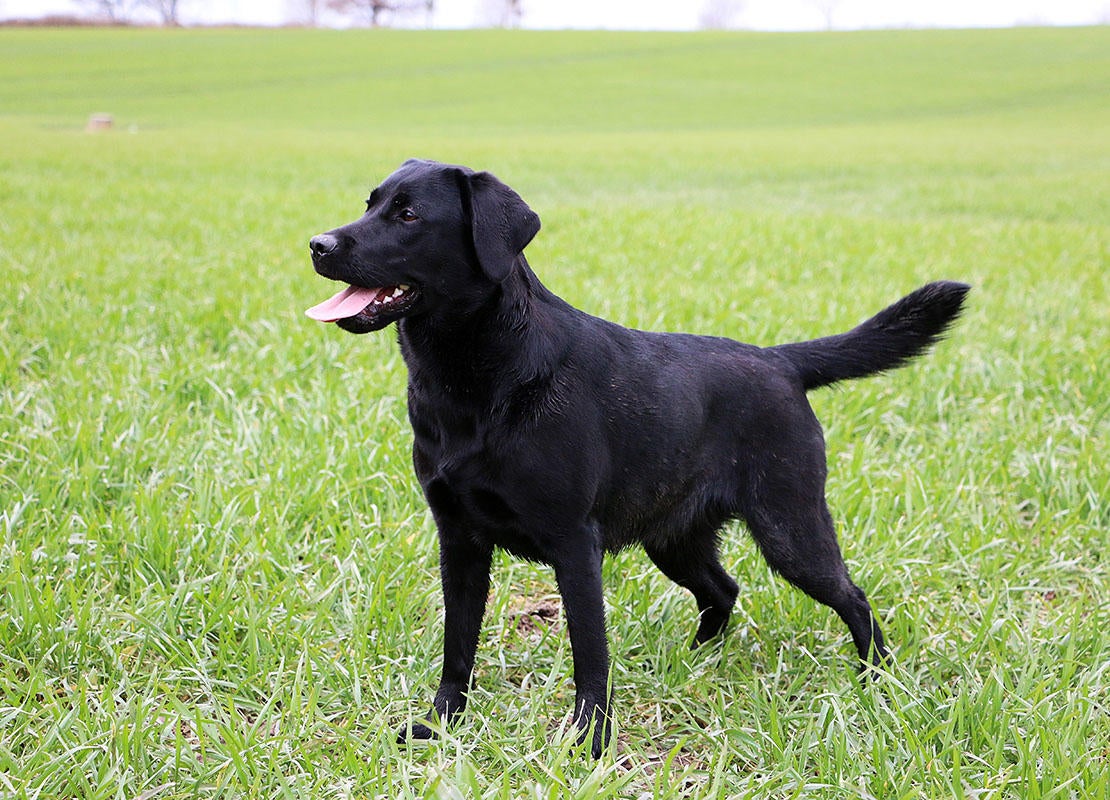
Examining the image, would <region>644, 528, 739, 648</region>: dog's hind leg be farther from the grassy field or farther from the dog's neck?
the dog's neck

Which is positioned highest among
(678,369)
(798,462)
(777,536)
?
(678,369)

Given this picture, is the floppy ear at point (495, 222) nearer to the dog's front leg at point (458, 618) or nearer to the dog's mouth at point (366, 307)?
the dog's mouth at point (366, 307)

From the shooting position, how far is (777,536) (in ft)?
8.65

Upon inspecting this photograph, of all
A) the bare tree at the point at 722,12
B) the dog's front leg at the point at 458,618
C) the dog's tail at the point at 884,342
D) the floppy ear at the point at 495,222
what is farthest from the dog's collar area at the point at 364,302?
the bare tree at the point at 722,12

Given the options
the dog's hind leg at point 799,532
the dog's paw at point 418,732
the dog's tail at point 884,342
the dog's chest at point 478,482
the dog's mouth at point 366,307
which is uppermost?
the dog's mouth at point 366,307

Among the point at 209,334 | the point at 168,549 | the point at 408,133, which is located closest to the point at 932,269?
the point at 209,334

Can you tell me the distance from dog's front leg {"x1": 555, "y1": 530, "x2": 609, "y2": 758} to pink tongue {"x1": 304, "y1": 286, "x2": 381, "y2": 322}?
0.73m

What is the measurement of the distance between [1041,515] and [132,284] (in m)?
5.53

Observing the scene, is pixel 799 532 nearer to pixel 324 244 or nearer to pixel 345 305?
pixel 345 305

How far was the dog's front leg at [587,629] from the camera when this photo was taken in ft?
7.57

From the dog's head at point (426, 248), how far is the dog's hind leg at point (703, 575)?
0.99m

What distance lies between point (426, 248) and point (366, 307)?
7.7 inches

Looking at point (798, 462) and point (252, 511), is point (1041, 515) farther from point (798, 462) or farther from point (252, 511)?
point (252, 511)

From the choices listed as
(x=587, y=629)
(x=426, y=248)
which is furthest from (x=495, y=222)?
(x=587, y=629)
